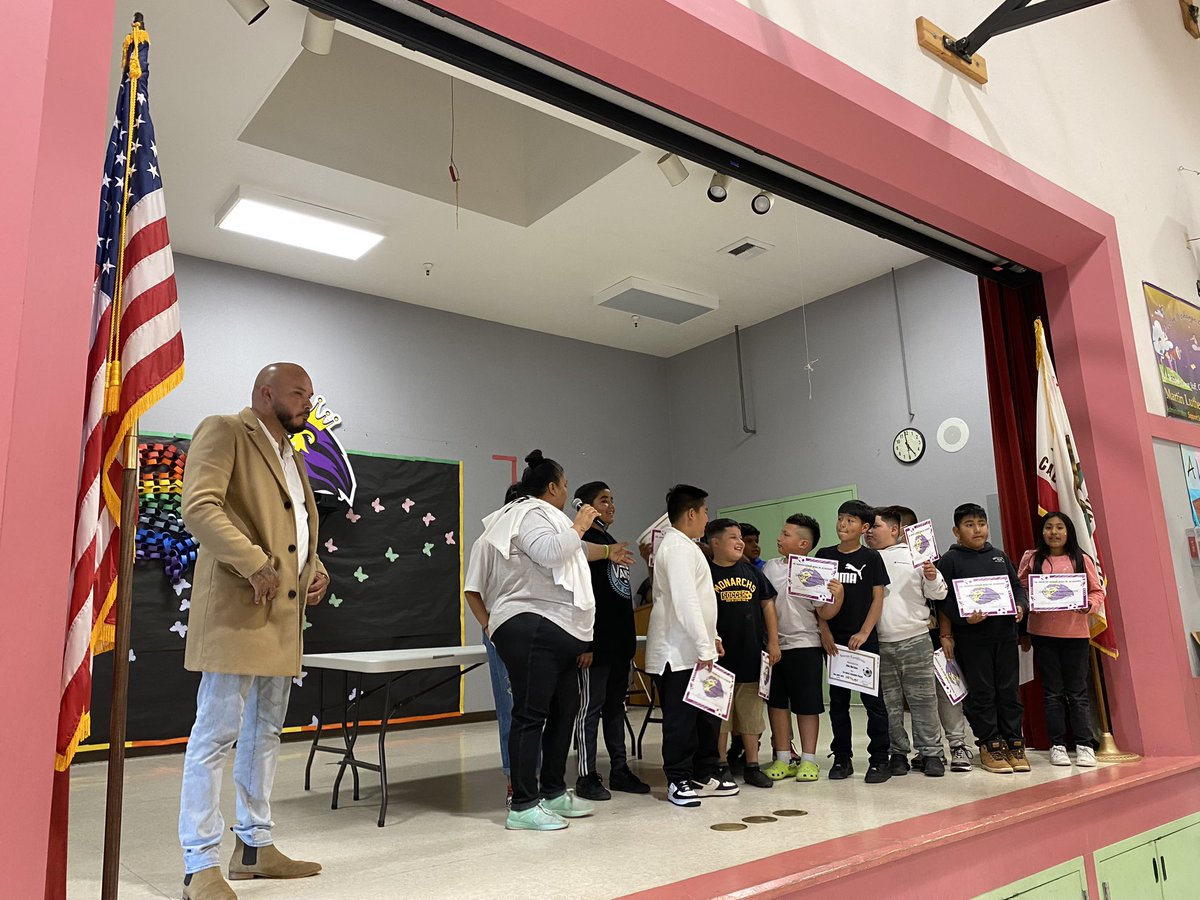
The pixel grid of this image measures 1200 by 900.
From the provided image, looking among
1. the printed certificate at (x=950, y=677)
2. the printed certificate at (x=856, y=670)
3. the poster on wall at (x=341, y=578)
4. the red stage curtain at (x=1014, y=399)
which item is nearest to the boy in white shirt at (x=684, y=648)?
the printed certificate at (x=856, y=670)

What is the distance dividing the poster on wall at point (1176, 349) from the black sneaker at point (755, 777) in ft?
9.34

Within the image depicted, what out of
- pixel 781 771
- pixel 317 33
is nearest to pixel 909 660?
pixel 781 771

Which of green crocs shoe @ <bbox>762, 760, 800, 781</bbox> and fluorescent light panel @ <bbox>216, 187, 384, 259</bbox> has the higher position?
fluorescent light panel @ <bbox>216, 187, 384, 259</bbox>

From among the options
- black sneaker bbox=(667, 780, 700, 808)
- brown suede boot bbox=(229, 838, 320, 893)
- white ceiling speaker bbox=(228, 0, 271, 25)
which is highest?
white ceiling speaker bbox=(228, 0, 271, 25)

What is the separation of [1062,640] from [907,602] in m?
0.73

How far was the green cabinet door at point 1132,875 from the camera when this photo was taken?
132 inches

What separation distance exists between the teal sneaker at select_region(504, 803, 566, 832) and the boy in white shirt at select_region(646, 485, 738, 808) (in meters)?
0.59

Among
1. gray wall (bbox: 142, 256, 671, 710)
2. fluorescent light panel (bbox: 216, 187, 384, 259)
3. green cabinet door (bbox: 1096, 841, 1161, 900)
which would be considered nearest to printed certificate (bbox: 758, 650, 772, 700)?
green cabinet door (bbox: 1096, 841, 1161, 900)

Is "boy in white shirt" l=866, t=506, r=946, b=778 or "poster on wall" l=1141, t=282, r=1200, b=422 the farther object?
"poster on wall" l=1141, t=282, r=1200, b=422

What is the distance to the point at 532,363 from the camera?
849cm

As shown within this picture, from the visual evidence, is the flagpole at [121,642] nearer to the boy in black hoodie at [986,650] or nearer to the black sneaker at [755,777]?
the black sneaker at [755,777]

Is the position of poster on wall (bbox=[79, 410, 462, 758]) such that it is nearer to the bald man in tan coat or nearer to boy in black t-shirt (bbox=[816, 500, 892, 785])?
the bald man in tan coat

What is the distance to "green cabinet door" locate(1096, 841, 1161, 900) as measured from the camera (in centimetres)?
336

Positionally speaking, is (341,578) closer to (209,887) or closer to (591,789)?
(591,789)
